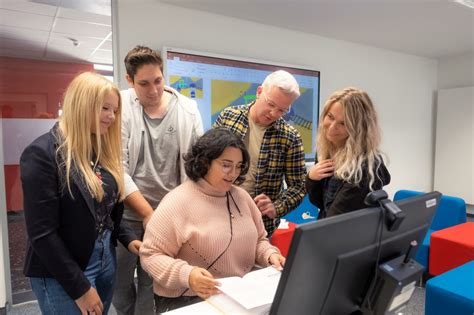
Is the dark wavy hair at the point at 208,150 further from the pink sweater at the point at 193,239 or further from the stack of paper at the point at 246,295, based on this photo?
the stack of paper at the point at 246,295

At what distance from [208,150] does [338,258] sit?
28.4 inches

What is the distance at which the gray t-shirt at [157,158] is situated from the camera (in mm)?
1646

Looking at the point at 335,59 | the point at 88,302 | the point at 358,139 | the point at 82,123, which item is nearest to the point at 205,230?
the point at 88,302

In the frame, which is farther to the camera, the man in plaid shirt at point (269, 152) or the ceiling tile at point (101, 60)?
the ceiling tile at point (101, 60)

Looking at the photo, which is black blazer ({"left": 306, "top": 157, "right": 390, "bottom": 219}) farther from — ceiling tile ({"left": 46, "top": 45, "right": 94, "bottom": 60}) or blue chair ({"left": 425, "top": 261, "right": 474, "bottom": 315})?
ceiling tile ({"left": 46, "top": 45, "right": 94, "bottom": 60})

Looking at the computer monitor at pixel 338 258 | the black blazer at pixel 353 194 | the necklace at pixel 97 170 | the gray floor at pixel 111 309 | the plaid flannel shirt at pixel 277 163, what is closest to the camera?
the computer monitor at pixel 338 258

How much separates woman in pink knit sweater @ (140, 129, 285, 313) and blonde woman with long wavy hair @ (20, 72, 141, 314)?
0.63ft

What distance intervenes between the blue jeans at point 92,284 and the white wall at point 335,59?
2081mm

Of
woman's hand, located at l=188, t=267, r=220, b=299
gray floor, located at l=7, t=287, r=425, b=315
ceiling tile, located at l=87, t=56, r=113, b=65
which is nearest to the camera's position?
woman's hand, located at l=188, t=267, r=220, b=299

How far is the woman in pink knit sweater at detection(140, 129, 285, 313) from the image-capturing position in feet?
3.96

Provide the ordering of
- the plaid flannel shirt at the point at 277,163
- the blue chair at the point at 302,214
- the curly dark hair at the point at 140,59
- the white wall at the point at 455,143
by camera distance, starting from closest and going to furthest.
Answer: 1. the curly dark hair at the point at 140,59
2. the plaid flannel shirt at the point at 277,163
3. the blue chair at the point at 302,214
4. the white wall at the point at 455,143

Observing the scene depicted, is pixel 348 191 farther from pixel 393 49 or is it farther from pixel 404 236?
pixel 393 49

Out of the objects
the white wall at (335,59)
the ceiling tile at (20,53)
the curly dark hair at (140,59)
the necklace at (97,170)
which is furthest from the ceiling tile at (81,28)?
the necklace at (97,170)

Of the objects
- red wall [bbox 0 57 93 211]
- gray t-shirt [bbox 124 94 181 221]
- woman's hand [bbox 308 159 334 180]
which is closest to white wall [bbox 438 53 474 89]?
woman's hand [bbox 308 159 334 180]
